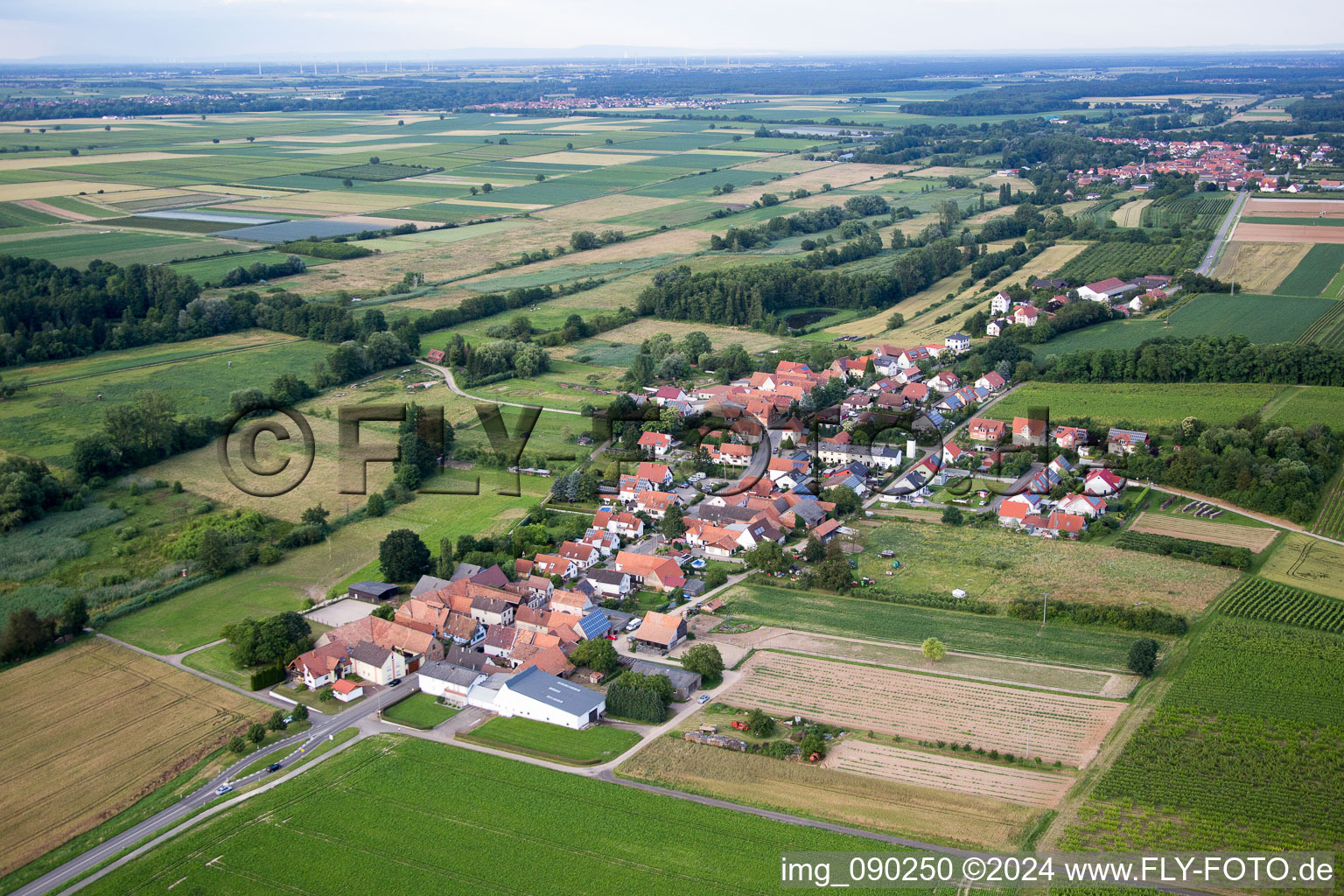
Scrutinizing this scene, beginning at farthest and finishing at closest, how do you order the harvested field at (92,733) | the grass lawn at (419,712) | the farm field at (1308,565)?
the farm field at (1308,565)
the grass lawn at (419,712)
the harvested field at (92,733)

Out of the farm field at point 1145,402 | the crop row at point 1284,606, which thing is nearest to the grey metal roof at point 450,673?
the crop row at point 1284,606

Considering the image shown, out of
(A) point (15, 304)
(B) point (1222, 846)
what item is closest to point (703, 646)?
(B) point (1222, 846)

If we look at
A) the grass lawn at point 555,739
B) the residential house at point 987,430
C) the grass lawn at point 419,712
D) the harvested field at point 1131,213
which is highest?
the harvested field at point 1131,213

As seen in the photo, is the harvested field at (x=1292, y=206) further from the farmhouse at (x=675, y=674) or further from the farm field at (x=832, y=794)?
the farm field at (x=832, y=794)

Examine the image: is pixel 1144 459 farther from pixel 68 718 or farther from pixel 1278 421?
pixel 68 718

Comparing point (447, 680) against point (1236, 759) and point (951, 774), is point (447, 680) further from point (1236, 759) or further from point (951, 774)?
point (1236, 759)

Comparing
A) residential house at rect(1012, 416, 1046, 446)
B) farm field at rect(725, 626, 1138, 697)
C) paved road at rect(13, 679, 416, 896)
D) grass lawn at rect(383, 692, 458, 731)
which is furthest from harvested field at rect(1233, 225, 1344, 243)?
paved road at rect(13, 679, 416, 896)
